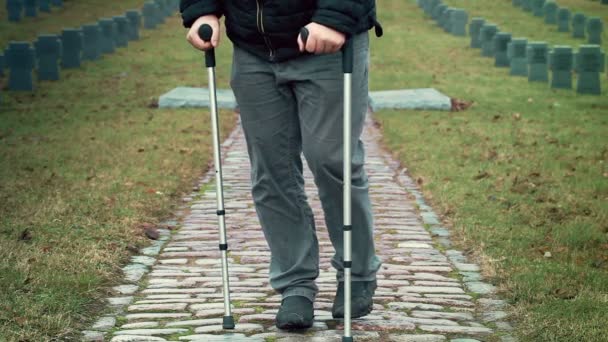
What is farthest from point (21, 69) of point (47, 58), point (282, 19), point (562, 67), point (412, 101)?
point (282, 19)

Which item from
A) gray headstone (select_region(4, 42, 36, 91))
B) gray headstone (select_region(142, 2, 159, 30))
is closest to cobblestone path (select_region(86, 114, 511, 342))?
gray headstone (select_region(4, 42, 36, 91))

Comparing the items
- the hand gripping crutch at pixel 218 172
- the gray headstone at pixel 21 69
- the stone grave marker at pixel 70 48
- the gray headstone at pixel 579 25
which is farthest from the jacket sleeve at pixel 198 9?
the gray headstone at pixel 579 25

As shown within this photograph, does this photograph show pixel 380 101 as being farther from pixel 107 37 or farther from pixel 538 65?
pixel 107 37

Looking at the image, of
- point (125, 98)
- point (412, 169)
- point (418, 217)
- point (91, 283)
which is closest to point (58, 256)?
point (91, 283)

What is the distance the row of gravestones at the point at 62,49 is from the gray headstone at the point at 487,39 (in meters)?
7.90

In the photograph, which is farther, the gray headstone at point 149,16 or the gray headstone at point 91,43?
the gray headstone at point 149,16

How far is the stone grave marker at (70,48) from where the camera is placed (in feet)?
72.3

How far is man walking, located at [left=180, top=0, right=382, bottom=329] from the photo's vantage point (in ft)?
16.9

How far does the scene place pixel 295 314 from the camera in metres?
5.43

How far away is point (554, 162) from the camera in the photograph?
11047 millimetres

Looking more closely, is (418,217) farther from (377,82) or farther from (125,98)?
(377,82)

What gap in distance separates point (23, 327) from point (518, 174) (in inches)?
233

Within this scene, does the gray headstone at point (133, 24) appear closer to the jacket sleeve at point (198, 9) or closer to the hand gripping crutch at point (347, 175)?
the jacket sleeve at point (198, 9)

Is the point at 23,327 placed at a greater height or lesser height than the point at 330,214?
lesser
